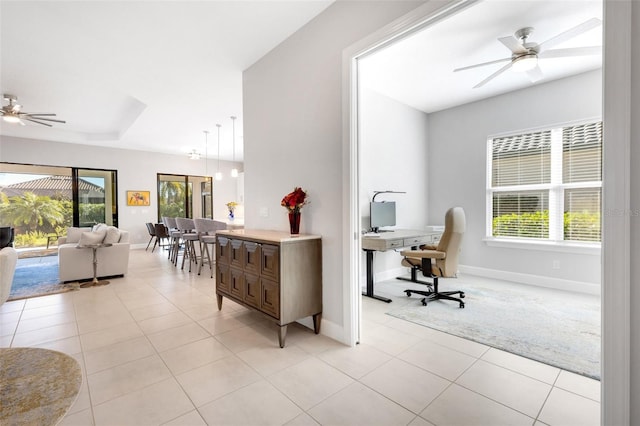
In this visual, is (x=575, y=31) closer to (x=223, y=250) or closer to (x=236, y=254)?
(x=236, y=254)

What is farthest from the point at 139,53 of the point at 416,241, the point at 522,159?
the point at 522,159

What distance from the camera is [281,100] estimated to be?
3.16 metres

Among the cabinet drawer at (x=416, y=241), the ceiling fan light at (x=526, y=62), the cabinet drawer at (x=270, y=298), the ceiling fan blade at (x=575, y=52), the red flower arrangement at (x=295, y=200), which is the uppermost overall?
the ceiling fan light at (x=526, y=62)

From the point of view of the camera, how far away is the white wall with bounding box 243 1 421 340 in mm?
2527

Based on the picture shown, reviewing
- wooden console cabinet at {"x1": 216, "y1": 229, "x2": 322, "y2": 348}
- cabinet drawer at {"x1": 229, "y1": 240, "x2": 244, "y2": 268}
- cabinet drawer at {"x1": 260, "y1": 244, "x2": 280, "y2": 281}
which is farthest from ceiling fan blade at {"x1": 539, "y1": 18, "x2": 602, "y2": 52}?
cabinet drawer at {"x1": 229, "y1": 240, "x2": 244, "y2": 268}

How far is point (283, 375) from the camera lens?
203 centimetres

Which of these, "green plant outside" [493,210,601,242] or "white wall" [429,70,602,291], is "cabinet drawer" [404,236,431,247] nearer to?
"white wall" [429,70,602,291]

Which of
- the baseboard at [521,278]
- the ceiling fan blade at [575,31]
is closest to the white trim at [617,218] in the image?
the ceiling fan blade at [575,31]

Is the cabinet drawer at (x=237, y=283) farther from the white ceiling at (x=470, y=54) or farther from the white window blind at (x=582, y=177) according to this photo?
the white window blind at (x=582, y=177)

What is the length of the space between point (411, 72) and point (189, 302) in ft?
13.6

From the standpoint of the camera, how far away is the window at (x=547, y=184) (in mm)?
3916

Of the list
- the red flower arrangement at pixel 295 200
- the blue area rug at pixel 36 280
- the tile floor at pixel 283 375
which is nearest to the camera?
the tile floor at pixel 283 375

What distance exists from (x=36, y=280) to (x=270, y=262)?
15.3 feet

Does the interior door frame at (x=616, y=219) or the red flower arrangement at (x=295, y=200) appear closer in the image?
the interior door frame at (x=616, y=219)
